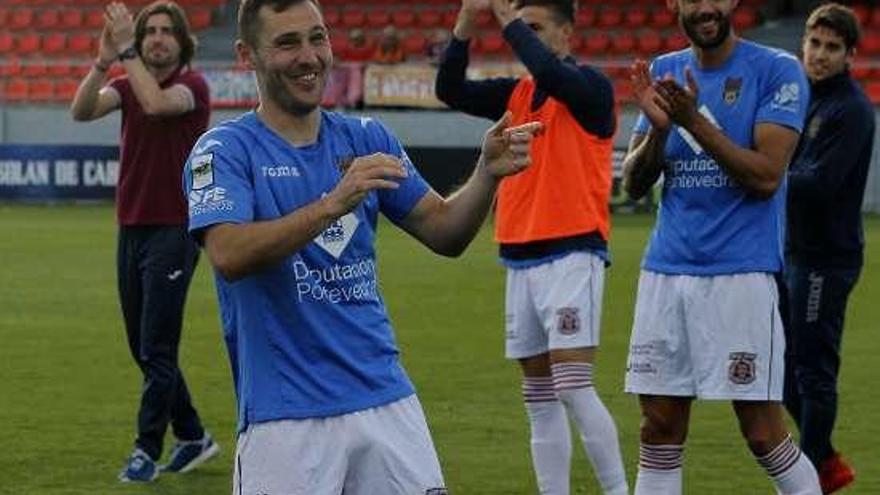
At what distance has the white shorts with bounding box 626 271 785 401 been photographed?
767 centimetres

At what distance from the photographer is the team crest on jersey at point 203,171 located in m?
5.58

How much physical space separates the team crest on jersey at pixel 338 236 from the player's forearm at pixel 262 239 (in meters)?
0.19

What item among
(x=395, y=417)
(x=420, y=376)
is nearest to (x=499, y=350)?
(x=420, y=376)

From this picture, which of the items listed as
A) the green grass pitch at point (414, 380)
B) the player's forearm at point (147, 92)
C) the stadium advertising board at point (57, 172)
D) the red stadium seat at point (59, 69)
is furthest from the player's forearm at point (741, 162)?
the red stadium seat at point (59, 69)

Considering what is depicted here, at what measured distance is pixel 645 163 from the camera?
768cm

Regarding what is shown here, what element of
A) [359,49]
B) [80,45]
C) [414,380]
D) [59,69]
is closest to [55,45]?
[80,45]

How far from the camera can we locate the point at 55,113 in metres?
34.8

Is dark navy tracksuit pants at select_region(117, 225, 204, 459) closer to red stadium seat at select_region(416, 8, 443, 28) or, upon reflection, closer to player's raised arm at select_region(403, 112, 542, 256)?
player's raised arm at select_region(403, 112, 542, 256)

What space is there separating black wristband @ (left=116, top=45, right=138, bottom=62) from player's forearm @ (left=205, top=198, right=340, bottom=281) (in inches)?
177

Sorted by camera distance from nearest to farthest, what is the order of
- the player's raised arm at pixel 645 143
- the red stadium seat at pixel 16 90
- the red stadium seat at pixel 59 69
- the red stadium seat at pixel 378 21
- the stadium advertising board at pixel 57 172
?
the player's raised arm at pixel 645 143 → the stadium advertising board at pixel 57 172 → the red stadium seat at pixel 16 90 → the red stadium seat at pixel 59 69 → the red stadium seat at pixel 378 21

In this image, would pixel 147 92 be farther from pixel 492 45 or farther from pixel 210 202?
pixel 492 45

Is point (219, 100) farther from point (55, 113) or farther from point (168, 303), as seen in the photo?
point (168, 303)

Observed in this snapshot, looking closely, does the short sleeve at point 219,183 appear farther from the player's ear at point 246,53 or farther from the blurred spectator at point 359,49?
the blurred spectator at point 359,49

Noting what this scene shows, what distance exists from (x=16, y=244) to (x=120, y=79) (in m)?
14.1
